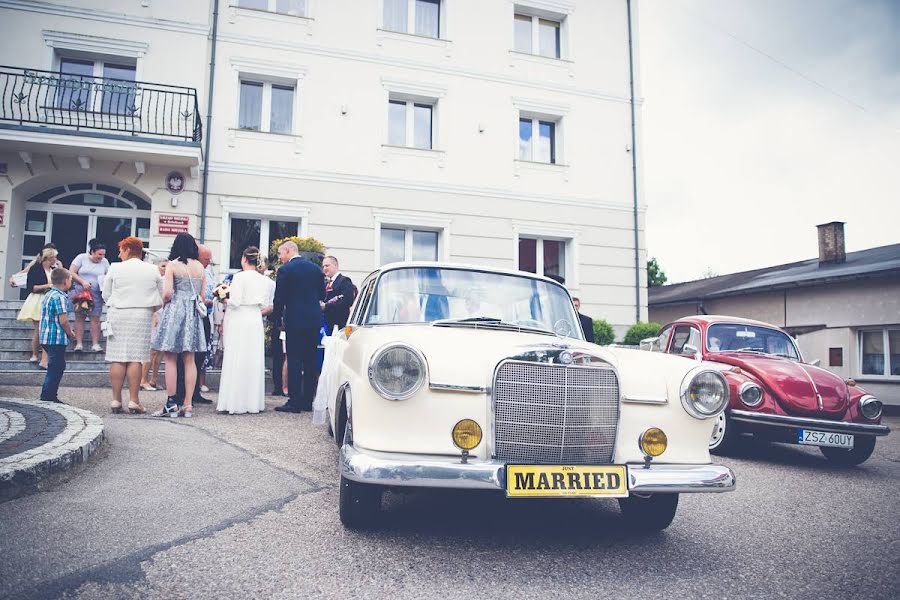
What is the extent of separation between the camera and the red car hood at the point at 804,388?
5.61 meters

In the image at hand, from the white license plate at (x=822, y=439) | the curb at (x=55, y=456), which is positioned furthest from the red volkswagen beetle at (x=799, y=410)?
the curb at (x=55, y=456)

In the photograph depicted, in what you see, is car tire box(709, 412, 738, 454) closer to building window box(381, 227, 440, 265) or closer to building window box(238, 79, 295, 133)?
building window box(381, 227, 440, 265)

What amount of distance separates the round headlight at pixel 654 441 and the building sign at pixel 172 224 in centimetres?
1078

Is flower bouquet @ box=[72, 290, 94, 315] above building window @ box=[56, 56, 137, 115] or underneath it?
underneath

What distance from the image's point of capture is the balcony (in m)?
10.5

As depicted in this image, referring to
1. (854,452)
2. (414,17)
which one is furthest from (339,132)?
(854,452)

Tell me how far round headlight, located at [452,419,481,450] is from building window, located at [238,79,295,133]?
11.3 m

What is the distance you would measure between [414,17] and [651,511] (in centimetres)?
1338

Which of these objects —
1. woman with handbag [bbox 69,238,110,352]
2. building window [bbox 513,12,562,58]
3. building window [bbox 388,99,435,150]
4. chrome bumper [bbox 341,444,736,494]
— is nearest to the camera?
chrome bumper [bbox 341,444,736,494]

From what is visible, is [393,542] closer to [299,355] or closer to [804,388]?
[299,355]

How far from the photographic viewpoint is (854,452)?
577cm

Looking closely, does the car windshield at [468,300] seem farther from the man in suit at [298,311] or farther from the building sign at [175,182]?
the building sign at [175,182]

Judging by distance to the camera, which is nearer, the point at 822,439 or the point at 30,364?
the point at 822,439

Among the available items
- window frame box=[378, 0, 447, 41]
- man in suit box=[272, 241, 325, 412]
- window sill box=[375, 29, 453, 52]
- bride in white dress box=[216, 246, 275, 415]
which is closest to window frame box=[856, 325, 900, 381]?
window sill box=[375, 29, 453, 52]
